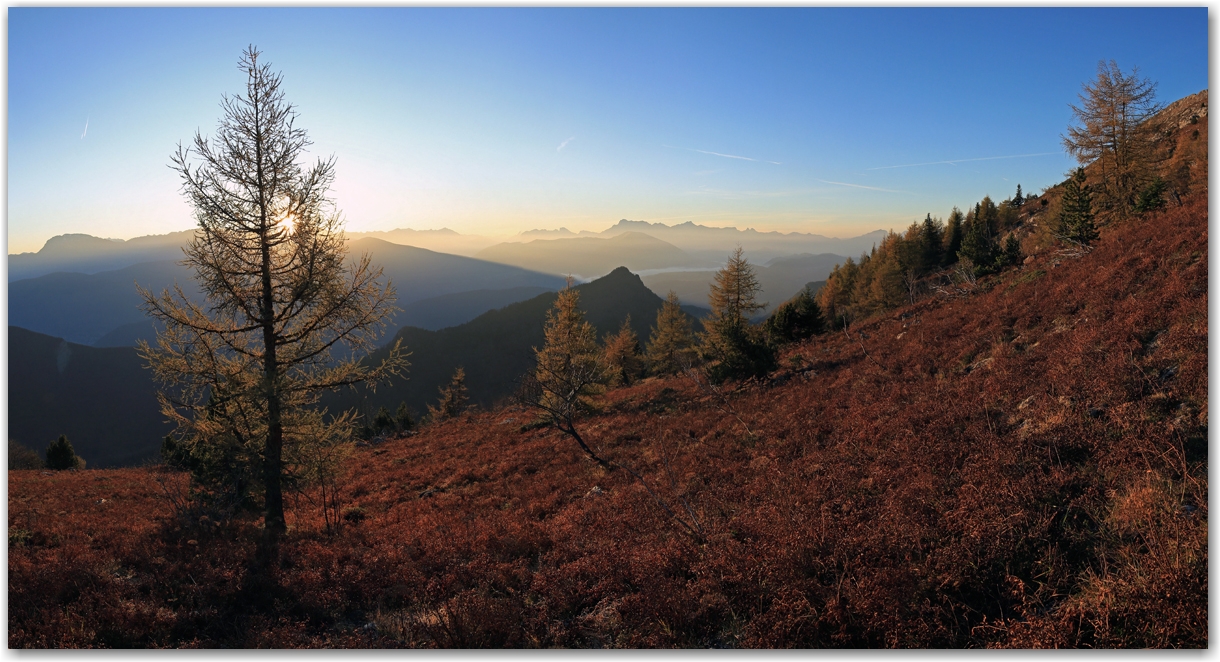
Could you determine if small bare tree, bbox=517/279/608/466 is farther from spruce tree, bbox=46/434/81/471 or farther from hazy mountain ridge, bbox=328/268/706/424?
hazy mountain ridge, bbox=328/268/706/424

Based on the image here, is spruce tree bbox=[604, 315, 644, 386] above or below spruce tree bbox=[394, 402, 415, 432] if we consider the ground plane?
above

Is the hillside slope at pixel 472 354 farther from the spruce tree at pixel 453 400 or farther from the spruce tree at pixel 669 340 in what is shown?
the spruce tree at pixel 669 340

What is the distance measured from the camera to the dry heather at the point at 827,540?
394 cm

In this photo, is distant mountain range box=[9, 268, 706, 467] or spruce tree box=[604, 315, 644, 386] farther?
distant mountain range box=[9, 268, 706, 467]

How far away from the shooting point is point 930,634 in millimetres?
3695

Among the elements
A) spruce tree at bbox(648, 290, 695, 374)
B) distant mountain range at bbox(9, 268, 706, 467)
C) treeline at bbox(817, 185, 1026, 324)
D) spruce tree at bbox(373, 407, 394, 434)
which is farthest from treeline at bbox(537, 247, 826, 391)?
distant mountain range at bbox(9, 268, 706, 467)

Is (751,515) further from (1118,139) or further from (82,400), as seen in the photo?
(82,400)

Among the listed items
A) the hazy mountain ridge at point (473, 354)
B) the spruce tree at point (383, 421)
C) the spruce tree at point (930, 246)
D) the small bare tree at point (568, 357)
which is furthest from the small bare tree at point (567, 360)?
the hazy mountain ridge at point (473, 354)

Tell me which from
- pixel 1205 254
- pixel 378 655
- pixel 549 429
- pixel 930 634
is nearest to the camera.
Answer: pixel 930 634

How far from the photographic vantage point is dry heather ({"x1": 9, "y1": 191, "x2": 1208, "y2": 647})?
3.94 meters

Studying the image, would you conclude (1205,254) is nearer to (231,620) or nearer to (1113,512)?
(1113,512)

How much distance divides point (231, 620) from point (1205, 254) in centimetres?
1974

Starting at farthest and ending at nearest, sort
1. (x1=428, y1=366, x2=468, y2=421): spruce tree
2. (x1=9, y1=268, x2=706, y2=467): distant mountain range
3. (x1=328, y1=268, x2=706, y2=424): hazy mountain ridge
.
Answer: (x1=328, y1=268, x2=706, y2=424): hazy mountain ridge
(x1=9, y1=268, x2=706, y2=467): distant mountain range
(x1=428, y1=366, x2=468, y2=421): spruce tree

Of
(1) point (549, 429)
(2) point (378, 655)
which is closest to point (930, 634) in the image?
(2) point (378, 655)
